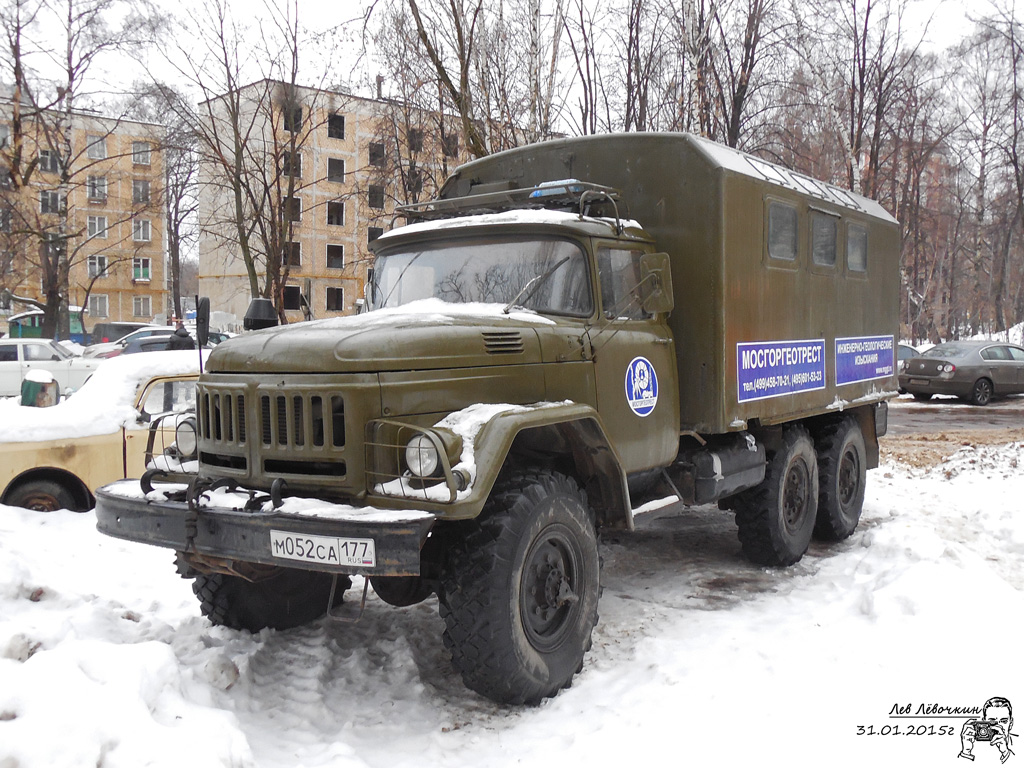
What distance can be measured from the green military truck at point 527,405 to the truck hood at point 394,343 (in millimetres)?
15

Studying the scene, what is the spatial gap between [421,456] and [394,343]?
577 millimetres

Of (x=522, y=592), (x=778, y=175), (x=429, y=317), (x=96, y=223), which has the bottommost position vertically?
(x=522, y=592)

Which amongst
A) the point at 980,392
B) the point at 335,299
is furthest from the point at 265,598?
the point at 335,299

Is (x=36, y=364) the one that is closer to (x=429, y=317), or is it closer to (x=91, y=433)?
(x=91, y=433)

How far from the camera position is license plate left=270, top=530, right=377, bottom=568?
3.83m

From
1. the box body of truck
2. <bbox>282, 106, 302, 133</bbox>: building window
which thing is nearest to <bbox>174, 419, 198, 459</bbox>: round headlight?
the box body of truck

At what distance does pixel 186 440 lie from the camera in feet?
16.9

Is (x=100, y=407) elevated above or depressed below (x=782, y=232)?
below

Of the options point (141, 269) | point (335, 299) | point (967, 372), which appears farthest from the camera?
point (141, 269)

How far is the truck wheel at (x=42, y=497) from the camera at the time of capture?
747 cm

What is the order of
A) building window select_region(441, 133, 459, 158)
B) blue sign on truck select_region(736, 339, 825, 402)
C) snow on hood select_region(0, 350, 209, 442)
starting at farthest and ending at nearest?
building window select_region(441, 133, 459, 158) → snow on hood select_region(0, 350, 209, 442) → blue sign on truck select_region(736, 339, 825, 402)

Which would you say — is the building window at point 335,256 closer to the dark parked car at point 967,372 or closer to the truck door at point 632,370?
the dark parked car at point 967,372

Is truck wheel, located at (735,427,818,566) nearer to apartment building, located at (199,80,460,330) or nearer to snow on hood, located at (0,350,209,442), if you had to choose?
apartment building, located at (199,80,460,330)

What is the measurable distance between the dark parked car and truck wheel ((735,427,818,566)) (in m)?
15.8
